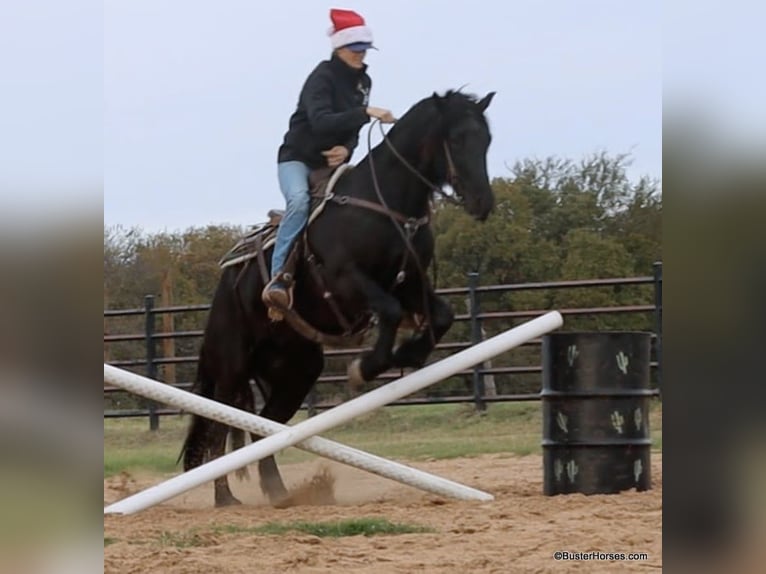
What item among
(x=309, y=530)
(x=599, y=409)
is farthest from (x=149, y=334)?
(x=309, y=530)

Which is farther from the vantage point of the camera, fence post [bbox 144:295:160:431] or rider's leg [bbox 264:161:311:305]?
fence post [bbox 144:295:160:431]

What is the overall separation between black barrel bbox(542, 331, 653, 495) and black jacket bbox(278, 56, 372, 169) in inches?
62.6

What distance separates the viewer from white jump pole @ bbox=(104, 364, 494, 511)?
5.12 meters

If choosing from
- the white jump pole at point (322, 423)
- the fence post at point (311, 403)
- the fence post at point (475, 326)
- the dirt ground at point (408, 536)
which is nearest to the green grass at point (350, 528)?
the dirt ground at point (408, 536)

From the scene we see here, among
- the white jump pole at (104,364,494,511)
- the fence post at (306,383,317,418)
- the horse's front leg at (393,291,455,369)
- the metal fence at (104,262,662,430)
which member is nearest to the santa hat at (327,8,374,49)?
the horse's front leg at (393,291,455,369)

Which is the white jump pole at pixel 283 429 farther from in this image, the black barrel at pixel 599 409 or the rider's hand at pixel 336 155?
the rider's hand at pixel 336 155

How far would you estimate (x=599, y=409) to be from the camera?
5352mm

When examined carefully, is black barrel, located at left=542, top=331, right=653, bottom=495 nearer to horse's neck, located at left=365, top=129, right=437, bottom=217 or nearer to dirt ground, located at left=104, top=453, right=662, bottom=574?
dirt ground, located at left=104, top=453, right=662, bottom=574

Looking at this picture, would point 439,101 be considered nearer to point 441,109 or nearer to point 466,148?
point 441,109

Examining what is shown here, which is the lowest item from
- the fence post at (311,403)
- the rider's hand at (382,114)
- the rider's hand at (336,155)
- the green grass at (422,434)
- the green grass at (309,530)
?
the green grass at (422,434)

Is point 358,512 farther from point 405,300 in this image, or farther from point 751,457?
point 751,457

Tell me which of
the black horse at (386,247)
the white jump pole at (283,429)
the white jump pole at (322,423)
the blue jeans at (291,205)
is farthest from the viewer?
the blue jeans at (291,205)

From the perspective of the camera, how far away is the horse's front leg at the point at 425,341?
5586mm

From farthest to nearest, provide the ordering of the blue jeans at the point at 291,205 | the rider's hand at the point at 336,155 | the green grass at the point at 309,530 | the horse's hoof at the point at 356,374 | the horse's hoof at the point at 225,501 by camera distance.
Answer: the horse's hoof at the point at 225,501, the rider's hand at the point at 336,155, the blue jeans at the point at 291,205, the horse's hoof at the point at 356,374, the green grass at the point at 309,530
